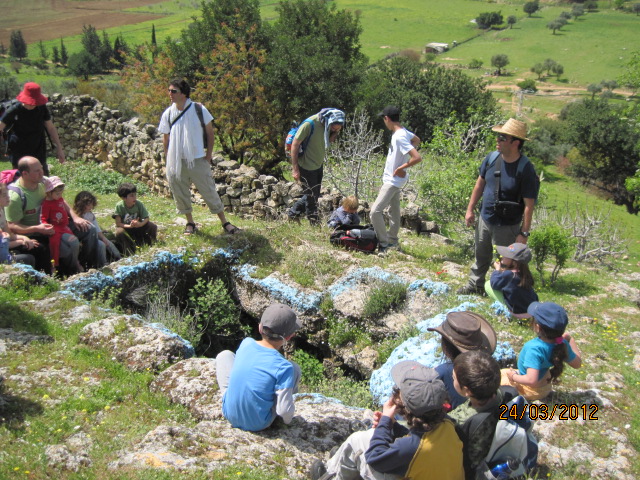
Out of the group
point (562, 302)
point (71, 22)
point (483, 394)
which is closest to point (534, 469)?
point (483, 394)

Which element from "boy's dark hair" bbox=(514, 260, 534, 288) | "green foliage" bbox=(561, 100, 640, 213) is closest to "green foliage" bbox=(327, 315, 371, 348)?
"boy's dark hair" bbox=(514, 260, 534, 288)

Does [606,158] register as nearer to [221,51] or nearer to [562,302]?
[221,51]

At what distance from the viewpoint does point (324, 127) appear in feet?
23.8

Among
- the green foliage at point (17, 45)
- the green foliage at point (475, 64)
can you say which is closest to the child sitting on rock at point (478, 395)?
the green foliage at point (475, 64)

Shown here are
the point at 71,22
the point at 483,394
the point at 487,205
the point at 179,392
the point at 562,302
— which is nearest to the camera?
the point at 483,394

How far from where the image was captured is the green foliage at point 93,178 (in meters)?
11.1

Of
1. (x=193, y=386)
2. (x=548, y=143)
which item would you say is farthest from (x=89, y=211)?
(x=548, y=143)

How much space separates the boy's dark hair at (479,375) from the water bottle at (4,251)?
484 centimetres

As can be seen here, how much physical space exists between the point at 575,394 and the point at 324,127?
4611mm

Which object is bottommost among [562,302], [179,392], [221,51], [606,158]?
[606,158]

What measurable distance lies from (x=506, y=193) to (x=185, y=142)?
12.8 feet

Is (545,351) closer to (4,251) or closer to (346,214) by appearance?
(346,214)

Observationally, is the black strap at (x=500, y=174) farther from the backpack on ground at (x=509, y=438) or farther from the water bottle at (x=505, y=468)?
the water bottle at (x=505, y=468)

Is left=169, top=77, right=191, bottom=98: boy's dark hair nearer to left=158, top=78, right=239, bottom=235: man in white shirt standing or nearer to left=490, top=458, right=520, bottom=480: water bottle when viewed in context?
left=158, top=78, right=239, bottom=235: man in white shirt standing
